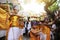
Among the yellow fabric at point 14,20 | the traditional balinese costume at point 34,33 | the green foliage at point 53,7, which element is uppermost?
the green foliage at point 53,7

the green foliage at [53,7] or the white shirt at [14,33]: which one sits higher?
the green foliage at [53,7]

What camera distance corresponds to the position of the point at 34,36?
1400mm

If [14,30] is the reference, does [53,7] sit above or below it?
above

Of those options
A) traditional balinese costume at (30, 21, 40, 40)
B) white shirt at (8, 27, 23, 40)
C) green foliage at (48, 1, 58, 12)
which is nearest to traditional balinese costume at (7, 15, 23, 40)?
white shirt at (8, 27, 23, 40)

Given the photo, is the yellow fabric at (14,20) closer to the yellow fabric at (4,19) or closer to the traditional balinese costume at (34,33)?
the yellow fabric at (4,19)

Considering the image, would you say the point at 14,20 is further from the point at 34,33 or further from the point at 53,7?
the point at 53,7

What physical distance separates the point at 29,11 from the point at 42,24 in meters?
0.18

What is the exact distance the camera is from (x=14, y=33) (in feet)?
4.57

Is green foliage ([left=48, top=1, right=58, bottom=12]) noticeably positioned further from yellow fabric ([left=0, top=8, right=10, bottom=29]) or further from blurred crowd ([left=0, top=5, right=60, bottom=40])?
yellow fabric ([left=0, top=8, right=10, bottom=29])

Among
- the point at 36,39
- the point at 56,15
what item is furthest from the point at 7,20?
the point at 56,15

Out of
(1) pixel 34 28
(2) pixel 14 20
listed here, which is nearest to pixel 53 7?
(1) pixel 34 28

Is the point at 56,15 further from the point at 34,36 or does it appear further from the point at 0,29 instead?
the point at 0,29

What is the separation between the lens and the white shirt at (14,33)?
1387mm

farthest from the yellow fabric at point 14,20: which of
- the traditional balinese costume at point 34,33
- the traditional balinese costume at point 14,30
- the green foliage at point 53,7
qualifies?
the green foliage at point 53,7
